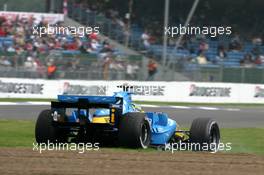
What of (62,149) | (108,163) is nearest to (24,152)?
(62,149)

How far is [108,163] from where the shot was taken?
977cm

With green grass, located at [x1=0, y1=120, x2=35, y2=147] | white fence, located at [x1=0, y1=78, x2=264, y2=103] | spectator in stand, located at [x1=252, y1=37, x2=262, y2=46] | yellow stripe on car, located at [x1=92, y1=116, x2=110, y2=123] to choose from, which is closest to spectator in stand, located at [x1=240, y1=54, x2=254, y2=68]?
spectator in stand, located at [x1=252, y1=37, x2=262, y2=46]

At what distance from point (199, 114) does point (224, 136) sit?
735 cm

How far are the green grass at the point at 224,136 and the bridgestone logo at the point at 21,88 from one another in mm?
9684

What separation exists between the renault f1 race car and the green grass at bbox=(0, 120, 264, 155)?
35cm

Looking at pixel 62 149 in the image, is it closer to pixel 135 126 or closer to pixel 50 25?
pixel 135 126

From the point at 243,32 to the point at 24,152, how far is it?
2583cm

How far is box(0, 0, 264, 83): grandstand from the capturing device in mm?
29188

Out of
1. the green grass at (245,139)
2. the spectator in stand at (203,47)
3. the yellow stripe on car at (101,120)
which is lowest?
the green grass at (245,139)

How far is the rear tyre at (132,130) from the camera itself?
11.7 m

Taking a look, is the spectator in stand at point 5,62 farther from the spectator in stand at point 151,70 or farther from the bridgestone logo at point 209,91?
the bridgestone logo at point 209,91

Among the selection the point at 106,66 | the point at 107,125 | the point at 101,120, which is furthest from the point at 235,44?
the point at 107,125

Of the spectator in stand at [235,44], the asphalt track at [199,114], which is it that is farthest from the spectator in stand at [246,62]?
the asphalt track at [199,114]

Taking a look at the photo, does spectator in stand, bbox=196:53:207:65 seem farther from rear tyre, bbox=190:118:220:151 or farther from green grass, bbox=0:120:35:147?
rear tyre, bbox=190:118:220:151
